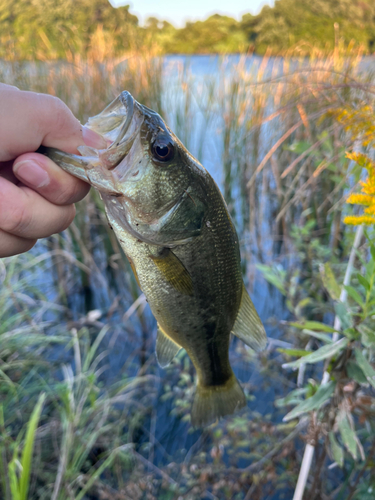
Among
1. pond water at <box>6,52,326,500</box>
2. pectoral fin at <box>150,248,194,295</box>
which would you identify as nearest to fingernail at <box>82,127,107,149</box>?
pectoral fin at <box>150,248,194,295</box>

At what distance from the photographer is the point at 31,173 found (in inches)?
37.2

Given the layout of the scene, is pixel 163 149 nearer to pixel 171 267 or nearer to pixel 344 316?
pixel 171 267

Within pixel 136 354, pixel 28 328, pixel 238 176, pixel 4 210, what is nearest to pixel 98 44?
pixel 238 176

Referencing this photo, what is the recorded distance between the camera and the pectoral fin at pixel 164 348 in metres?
1.32

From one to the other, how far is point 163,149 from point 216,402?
1122 millimetres

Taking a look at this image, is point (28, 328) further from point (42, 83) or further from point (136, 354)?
point (42, 83)

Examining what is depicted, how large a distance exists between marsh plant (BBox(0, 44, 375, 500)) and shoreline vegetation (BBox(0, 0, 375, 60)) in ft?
1.26

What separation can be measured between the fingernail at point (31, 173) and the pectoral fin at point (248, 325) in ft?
2.69

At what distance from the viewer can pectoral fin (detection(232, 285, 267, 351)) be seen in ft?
4.10

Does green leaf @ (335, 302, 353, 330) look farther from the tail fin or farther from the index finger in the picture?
the index finger

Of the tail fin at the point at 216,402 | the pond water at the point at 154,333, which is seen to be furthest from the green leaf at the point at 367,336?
the pond water at the point at 154,333

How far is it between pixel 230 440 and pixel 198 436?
0.39m

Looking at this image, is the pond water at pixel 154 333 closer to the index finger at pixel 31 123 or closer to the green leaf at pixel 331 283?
the green leaf at pixel 331 283

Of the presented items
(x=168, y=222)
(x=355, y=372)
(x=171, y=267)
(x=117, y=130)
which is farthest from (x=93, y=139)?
(x=355, y=372)
